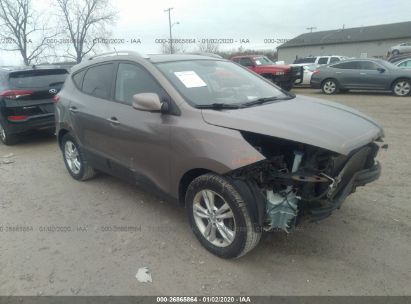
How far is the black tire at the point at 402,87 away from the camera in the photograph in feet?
41.9

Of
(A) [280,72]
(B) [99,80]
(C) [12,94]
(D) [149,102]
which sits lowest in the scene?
(A) [280,72]

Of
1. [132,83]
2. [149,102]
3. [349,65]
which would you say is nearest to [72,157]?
[132,83]

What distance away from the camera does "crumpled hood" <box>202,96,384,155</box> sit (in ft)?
8.46

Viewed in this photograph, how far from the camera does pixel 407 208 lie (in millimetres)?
3854

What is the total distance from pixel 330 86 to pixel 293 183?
13142 mm

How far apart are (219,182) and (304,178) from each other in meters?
0.69

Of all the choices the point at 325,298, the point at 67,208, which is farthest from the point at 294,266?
the point at 67,208

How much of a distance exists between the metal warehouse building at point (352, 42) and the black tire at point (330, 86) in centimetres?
3403

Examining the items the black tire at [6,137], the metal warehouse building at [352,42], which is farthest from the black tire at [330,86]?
the metal warehouse building at [352,42]

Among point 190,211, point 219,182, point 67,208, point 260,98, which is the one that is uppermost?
point 260,98

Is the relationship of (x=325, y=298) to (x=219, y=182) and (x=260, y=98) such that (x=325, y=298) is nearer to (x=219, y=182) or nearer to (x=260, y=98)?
(x=219, y=182)

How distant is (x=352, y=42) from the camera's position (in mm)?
49219

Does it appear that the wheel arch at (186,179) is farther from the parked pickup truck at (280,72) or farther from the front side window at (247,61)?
the front side window at (247,61)

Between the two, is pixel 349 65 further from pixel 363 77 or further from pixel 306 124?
pixel 306 124
